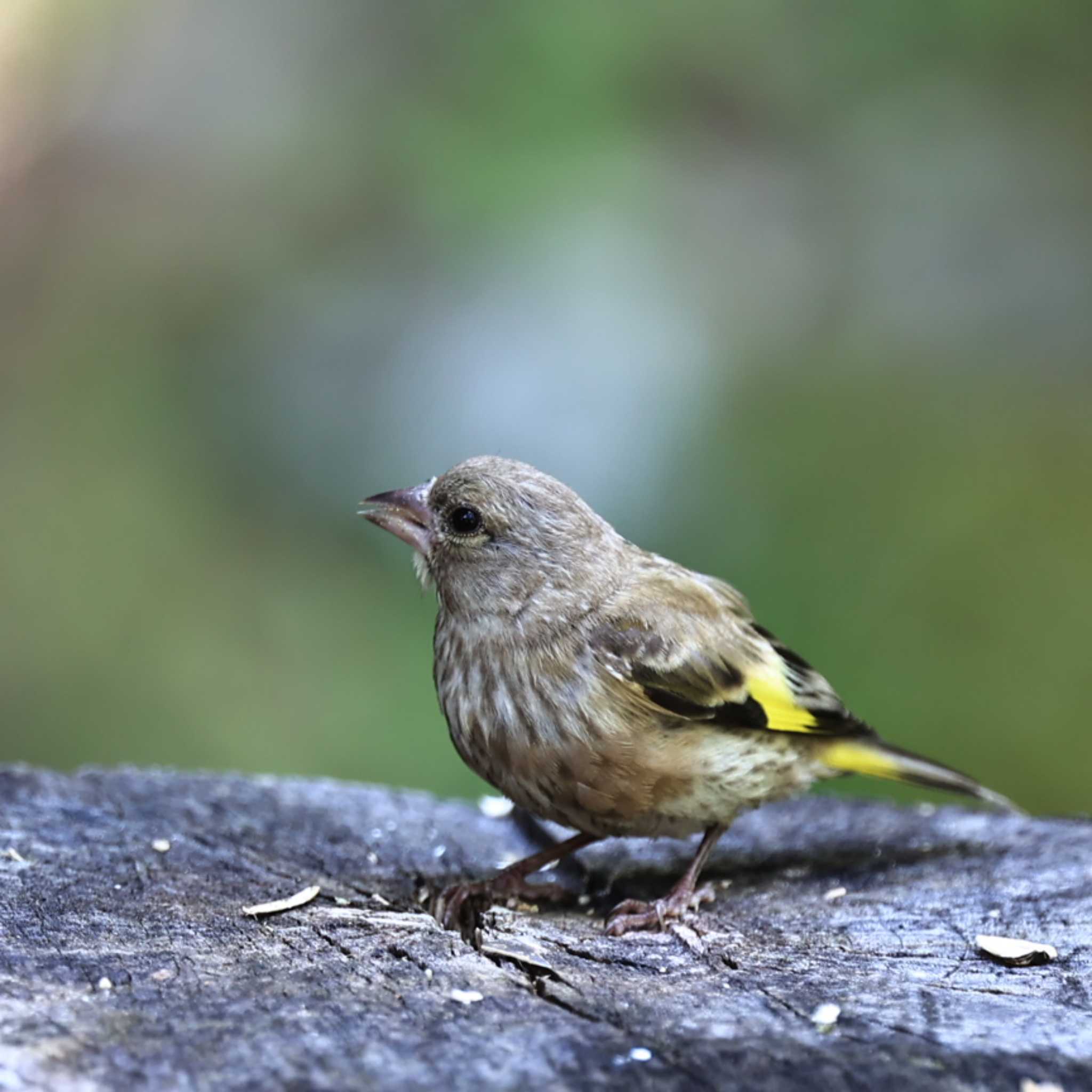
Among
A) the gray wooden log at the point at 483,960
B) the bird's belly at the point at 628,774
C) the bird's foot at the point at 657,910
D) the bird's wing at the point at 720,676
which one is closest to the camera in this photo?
the gray wooden log at the point at 483,960

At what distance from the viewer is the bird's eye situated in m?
3.84

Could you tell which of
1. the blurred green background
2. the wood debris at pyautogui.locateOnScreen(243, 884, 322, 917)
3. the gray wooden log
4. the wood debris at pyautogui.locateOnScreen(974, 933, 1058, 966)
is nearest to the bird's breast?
the gray wooden log

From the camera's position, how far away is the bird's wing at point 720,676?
366cm

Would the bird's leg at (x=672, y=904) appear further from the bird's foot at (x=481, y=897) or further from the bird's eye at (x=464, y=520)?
the bird's eye at (x=464, y=520)

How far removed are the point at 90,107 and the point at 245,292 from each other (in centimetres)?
214

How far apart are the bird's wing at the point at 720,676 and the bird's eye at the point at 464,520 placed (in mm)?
487

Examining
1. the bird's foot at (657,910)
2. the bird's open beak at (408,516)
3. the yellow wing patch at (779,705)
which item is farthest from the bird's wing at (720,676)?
the bird's open beak at (408,516)

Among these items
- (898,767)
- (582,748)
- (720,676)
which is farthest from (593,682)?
(898,767)

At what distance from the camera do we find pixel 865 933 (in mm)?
3156

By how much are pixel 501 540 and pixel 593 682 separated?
53 centimetres

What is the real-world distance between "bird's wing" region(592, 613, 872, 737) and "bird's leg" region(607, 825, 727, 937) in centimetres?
37

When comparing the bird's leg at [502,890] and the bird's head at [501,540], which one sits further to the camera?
the bird's head at [501,540]

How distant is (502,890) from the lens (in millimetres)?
3582

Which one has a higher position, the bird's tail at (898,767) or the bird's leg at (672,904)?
the bird's tail at (898,767)
